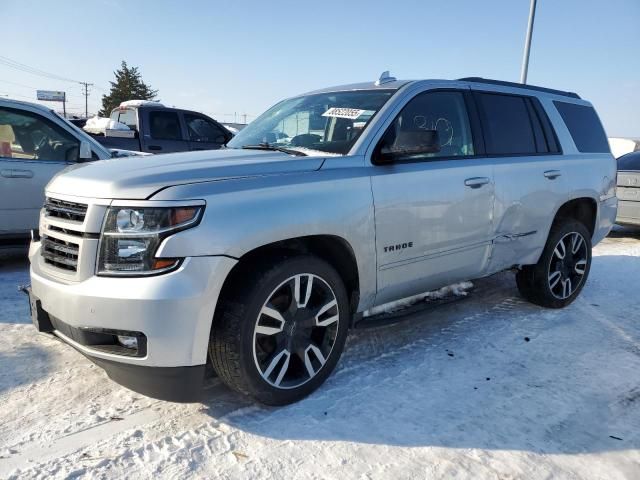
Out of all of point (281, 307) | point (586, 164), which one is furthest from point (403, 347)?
point (586, 164)

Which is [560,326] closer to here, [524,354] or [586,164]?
[524,354]

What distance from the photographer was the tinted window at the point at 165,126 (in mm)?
9992

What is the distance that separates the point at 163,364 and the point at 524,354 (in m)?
2.58

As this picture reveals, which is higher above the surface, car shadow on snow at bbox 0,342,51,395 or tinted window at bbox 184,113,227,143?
tinted window at bbox 184,113,227,143

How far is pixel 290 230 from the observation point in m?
2.73

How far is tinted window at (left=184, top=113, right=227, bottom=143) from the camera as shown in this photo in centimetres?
1027

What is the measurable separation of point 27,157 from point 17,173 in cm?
23

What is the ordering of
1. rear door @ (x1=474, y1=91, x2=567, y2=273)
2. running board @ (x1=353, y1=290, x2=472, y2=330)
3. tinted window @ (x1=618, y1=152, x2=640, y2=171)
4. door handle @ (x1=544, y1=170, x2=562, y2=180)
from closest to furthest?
running board @ (x1=353, y1=290, x2=472, y2=330) → rear door @ (x1=474, y1=91, x2=567, y2=273) → door handle @ (x1=544, y1=170, x2=562, y2=180) → tinted window @ (x1=618, y1=152, x2=640, y2=171)

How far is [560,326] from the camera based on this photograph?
4.32 m

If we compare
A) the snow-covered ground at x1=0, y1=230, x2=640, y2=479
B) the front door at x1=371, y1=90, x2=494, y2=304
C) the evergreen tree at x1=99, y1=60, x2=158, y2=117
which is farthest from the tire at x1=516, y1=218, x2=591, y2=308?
the evergreen tree at x1=99, y1=60, x2=158, y2=117

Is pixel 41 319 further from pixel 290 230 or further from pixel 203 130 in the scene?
pixel 203 130

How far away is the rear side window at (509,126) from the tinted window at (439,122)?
238 mm

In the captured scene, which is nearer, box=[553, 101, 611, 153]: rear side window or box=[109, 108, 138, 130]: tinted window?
box=[553, 101, 611, 153]: rear side window

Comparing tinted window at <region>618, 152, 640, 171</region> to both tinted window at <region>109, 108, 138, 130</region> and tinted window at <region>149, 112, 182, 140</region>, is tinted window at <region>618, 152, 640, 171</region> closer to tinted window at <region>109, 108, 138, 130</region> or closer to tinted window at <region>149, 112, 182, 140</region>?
tinted window at <region>149, 112, 182, 140</region>
